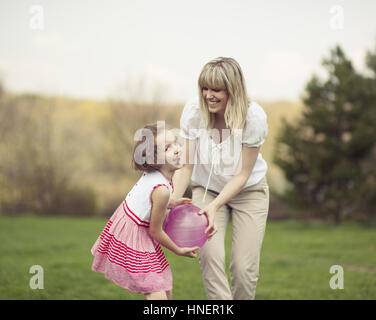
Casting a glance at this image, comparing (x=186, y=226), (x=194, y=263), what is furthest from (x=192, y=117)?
(x=194, y=263)

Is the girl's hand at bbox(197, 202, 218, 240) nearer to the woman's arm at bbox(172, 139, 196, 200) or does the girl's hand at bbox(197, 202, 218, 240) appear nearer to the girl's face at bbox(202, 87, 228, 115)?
the woman's arm at bbox(172, 139, 196, 200)

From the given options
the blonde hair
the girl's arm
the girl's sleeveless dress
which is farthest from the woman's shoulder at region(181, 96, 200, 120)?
the girl's arm

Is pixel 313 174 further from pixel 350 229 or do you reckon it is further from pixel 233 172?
pixel 233 172

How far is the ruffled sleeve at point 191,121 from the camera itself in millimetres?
3709

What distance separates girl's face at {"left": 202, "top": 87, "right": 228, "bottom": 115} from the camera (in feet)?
11.2

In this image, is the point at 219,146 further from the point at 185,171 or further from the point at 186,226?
the point at 186,226

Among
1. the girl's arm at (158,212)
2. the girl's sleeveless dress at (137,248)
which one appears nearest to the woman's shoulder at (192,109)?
the girl's sleeveless dress at (137,248)

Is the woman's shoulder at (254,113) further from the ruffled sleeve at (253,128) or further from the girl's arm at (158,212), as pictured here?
the girl's arm at (158,212)

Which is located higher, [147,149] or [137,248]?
A: [147,149]

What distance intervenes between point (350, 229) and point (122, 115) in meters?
9.73

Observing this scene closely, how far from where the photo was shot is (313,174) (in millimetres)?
13438

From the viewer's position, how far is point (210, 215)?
337 centimetres

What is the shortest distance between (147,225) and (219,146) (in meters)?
0.90

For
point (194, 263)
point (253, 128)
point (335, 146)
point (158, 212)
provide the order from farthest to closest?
1. point (335, 146)
2. point (194, 263)
3. point (253, 128)
4. point (158, 212)
